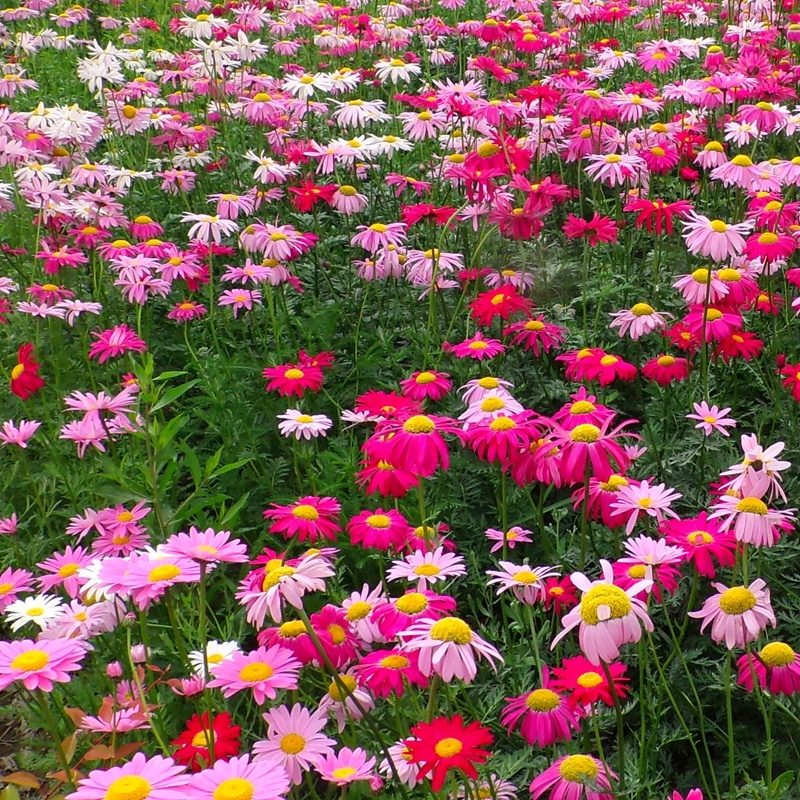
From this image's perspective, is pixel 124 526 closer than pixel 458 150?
Yes

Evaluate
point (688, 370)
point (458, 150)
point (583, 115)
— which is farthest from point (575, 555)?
point (458, 150)

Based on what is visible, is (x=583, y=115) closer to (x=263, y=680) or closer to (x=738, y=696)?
(x=738, y=696)

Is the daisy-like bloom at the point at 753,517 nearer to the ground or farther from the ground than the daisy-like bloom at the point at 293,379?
farther from the ground

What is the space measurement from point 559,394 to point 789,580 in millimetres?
868

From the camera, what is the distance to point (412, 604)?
61.3 inches

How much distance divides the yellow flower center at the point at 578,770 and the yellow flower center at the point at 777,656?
1.10 ft

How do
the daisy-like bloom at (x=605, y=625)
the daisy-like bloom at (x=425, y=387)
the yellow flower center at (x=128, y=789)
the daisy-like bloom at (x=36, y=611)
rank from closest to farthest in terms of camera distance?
the yellow flower center at (x=128, y=789) < the daisy-like bloom at (x=605, y=625) < the daisy-like bloom at (x=36, y=611) < the daisy-like bloom at (x=425, y=387)

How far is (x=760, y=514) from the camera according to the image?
1.57 metres

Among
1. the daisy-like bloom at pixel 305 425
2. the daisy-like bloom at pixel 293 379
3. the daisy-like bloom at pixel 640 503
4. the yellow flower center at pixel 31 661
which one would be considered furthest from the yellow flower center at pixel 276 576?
the daisy-like bloom at pixel 293 379

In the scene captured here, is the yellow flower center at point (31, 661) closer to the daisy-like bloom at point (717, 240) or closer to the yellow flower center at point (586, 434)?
the yellow flower center at point (586, 434)

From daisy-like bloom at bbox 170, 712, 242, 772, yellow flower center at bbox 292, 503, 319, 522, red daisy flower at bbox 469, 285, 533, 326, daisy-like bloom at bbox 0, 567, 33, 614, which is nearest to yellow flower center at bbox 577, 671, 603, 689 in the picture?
daisy-like bloom at bbox 170, 712, 242, 772

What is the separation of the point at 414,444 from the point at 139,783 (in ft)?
2.85

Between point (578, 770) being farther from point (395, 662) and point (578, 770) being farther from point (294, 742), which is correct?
point (294, 742)

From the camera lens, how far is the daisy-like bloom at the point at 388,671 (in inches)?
59.1
